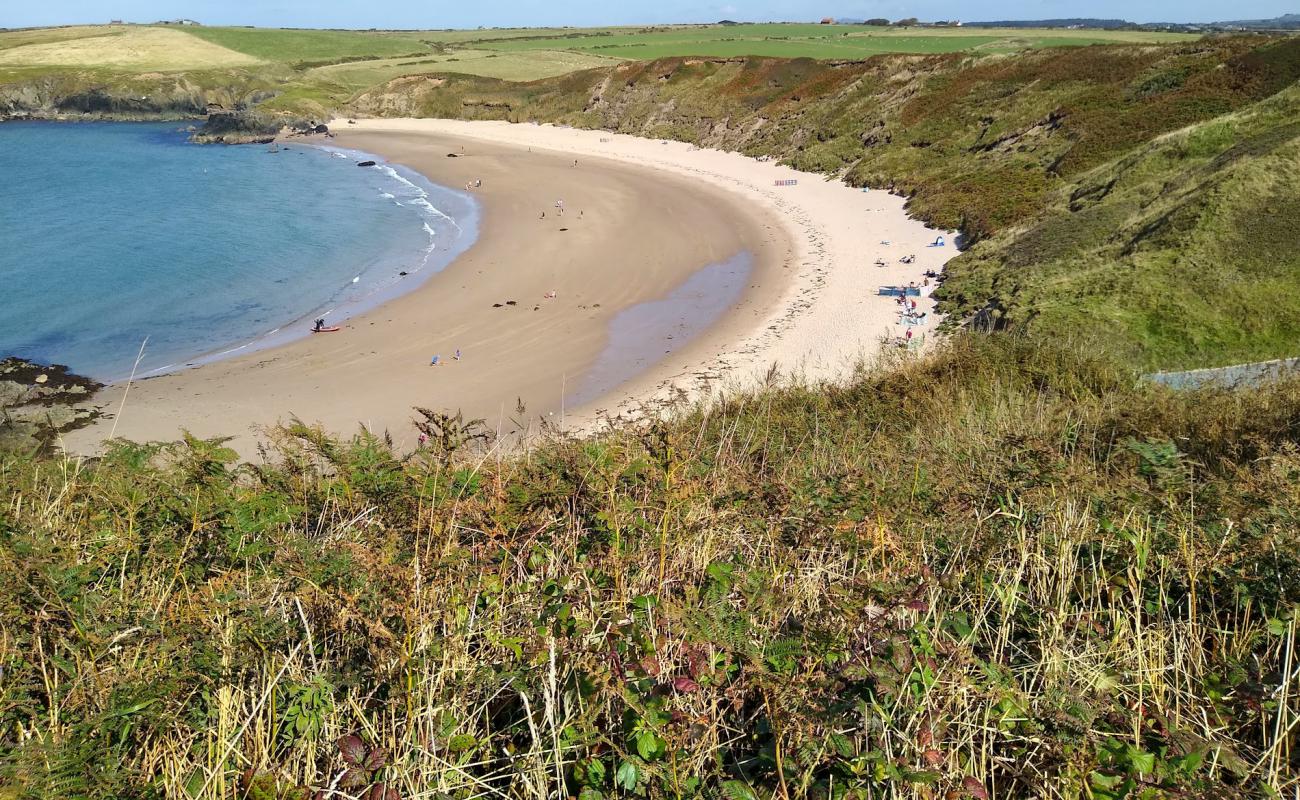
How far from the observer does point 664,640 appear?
2422mm

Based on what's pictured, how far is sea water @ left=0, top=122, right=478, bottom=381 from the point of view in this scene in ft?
61.2

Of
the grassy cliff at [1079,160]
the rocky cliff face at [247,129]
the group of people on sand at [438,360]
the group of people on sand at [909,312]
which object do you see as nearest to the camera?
the grassy cliff at [1079,160]

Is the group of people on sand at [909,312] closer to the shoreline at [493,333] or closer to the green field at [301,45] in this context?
the shoreline at [493,333]

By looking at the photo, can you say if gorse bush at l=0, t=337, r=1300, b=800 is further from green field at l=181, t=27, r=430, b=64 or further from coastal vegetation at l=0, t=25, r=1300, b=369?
green field at l=181, t=27, r=430, b=64

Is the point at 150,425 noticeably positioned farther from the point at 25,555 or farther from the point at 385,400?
the point at 25,555

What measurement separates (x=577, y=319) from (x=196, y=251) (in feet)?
51.5

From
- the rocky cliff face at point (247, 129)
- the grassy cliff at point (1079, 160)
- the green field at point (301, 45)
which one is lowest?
the grassy cliff at point (1079, 160)

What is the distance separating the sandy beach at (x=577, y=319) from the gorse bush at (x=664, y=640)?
13.1 feet

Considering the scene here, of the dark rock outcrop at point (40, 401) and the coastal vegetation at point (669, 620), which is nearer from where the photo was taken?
the coastal vegetation at point (669, 620)

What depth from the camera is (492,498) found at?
139 inches

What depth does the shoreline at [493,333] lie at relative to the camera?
14.1 meters

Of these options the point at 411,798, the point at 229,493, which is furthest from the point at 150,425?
the point at 411,798

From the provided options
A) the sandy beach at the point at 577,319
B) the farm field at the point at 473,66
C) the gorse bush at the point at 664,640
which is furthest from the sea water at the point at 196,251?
the farm field at the point at 473,66

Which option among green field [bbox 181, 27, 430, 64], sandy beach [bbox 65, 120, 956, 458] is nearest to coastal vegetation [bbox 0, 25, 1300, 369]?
sandy beach [bbox 65, 120, 956, 458]
